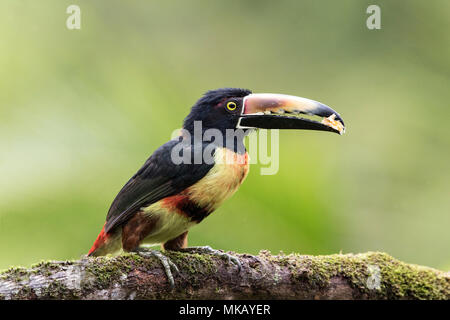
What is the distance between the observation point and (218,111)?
3.79m

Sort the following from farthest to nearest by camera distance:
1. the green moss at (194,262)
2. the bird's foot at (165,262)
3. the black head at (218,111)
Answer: the black head at (218,111) → the green moss at (194,262) → the bird's foot at (165,262)

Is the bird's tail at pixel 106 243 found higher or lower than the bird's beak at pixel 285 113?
lower

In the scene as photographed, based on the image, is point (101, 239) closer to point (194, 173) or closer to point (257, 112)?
point (194, 173)

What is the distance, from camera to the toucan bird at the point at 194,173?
3426 mm

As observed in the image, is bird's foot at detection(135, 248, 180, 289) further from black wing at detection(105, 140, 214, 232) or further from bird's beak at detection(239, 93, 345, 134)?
bird's beak at detection(239, 93, 345, 134)

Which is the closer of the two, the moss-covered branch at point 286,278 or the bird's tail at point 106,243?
the moss-covered branch at point 286,278

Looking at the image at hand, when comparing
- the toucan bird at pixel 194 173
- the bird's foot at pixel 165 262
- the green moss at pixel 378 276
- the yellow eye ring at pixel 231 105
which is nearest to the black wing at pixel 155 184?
the toucan bird at pixel 194 173

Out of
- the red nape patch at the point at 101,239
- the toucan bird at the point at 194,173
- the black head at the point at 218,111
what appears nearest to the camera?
the toucan bird at the point at 194,173

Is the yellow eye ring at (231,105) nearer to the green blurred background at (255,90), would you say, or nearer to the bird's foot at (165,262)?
the green blurred background at (255,90)

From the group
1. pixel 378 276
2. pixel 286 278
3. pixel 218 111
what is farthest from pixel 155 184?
pixel 378 276

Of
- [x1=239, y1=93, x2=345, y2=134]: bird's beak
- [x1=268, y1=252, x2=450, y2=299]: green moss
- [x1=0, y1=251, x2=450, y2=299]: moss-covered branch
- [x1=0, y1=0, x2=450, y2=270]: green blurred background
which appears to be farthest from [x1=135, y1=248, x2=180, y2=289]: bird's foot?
[x1=239, y1=93, x2=345, y2=134]: bird's beak

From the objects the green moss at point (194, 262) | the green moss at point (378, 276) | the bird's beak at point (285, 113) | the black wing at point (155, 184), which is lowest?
the green moss at point (378, 276)

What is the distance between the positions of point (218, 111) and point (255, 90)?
2.50 meters

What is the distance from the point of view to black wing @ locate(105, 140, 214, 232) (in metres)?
3.44
